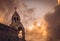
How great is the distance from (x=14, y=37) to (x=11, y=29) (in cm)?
203

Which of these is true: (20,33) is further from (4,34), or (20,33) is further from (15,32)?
(4,34)

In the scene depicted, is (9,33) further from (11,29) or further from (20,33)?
(20,33)

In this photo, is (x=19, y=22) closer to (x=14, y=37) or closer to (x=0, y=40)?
(x=14, y=37)

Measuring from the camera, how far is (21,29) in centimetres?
6400

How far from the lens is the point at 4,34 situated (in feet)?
192

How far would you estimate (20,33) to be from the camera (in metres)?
65.4

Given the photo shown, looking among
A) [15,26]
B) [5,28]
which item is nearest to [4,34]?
[5,28]

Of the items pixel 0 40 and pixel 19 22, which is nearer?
pixel 0 40

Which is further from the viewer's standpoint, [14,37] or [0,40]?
[14,37]

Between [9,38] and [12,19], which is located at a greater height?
[12,19]

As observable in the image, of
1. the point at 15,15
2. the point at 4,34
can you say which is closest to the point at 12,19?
the point at 15,15

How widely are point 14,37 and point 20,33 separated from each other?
347 centimetres

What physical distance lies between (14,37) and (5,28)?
389 centimetres

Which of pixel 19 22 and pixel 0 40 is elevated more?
pixel 19 22
